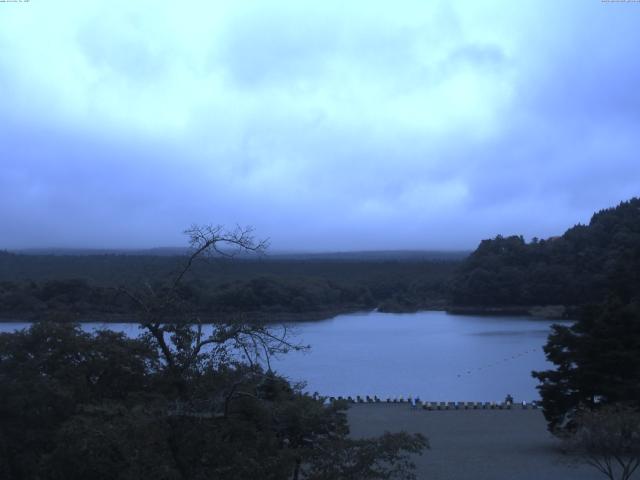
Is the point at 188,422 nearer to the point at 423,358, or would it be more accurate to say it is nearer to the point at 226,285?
the point at 226,285

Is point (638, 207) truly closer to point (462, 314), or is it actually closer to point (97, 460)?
point (462, 314)

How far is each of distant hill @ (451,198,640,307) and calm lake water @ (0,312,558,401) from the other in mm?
4203

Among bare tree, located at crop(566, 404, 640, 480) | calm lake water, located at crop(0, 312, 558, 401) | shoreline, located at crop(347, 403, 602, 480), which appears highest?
bare tree, located at crop(566, 404, 640, 480)

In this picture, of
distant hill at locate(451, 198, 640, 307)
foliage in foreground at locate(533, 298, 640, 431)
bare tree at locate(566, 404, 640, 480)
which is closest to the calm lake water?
distant hill at locate(451, 198, 640, 307)

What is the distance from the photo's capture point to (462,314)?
58312 mm

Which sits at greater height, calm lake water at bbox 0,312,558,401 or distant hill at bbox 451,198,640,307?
distant hill at bbox 451,198,640,307

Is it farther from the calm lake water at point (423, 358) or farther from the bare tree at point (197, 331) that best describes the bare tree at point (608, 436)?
the calm lake water at point (423, 358)

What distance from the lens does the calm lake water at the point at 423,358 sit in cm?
2738

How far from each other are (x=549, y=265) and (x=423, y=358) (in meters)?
24.7

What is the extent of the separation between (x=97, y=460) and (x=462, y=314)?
53.5 metres

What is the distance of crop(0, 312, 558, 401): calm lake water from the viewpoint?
27.4m

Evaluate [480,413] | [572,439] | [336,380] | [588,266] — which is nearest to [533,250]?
[588,266]

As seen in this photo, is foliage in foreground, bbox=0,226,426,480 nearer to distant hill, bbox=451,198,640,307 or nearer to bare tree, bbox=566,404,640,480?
bare tree, bbox=566,404,640,480

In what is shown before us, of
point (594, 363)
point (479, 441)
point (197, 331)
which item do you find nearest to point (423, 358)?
point (479, 441)
